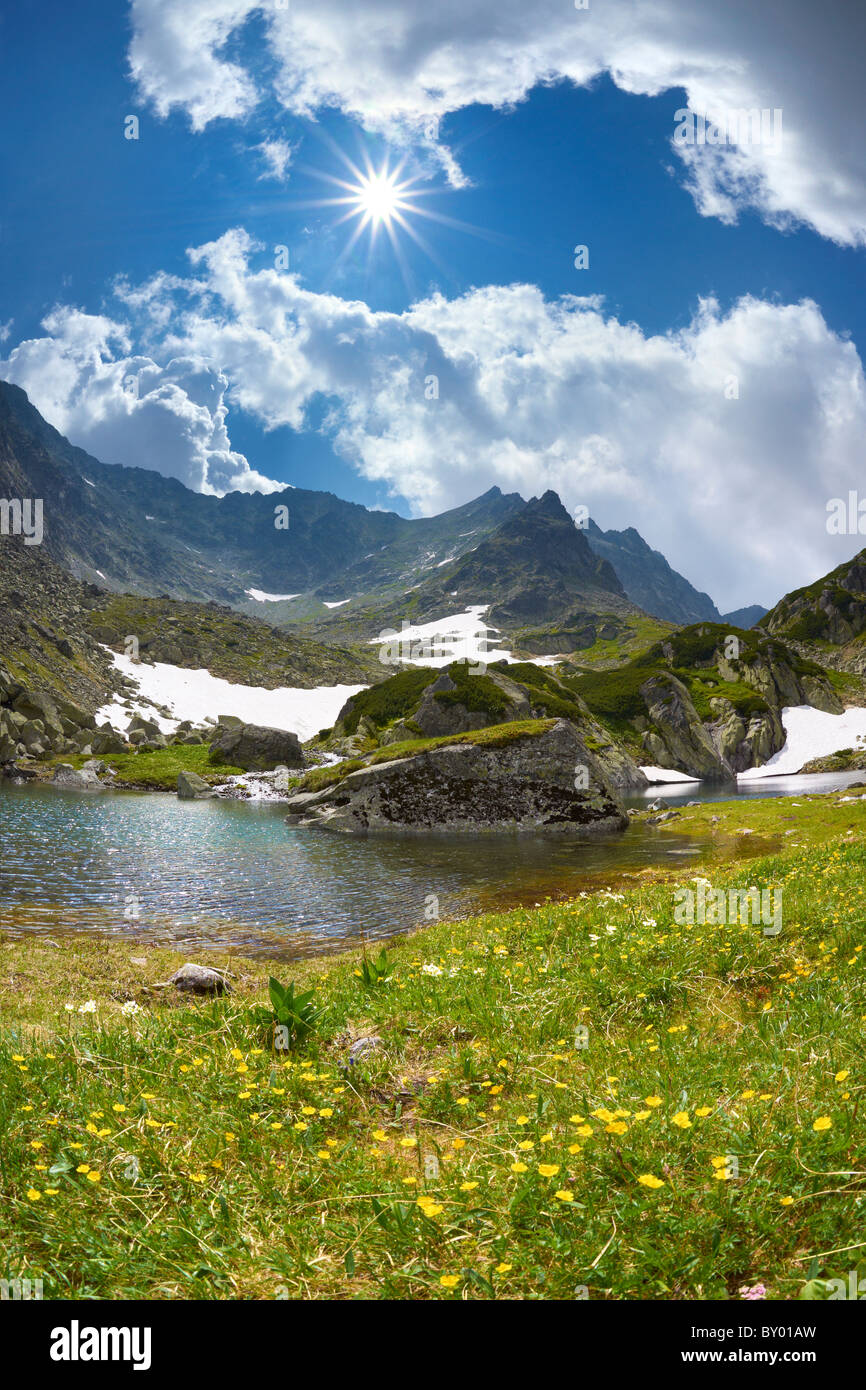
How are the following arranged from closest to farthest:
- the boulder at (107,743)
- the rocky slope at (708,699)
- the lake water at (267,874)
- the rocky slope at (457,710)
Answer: the lake water at (267,874)
the rocky slope at (457,710)
the boulder at (107,743)
the rocky slope at (708,699)

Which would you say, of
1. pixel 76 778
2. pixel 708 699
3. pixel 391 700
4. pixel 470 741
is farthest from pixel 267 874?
pixel 708 699

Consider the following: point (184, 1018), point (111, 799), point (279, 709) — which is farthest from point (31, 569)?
point (184, 1018)

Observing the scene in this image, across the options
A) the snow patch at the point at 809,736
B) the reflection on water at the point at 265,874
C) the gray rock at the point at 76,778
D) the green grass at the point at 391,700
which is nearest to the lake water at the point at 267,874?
the reflection on water at the point at 265,874

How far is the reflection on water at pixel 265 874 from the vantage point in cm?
1978

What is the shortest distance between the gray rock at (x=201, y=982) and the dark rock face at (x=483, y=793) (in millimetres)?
30183

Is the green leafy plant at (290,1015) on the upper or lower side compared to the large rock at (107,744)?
lower

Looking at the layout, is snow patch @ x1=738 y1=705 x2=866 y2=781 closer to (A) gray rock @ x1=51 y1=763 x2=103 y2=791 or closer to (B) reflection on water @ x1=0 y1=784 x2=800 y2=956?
(B) reflection on water @ x1=0 y1=784 x2=800 y2=956

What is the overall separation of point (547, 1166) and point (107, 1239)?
2665 millimetres

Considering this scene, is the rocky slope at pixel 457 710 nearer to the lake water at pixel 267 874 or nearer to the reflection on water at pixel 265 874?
the lake water at pixel 267 874

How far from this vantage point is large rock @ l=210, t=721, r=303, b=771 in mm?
79562

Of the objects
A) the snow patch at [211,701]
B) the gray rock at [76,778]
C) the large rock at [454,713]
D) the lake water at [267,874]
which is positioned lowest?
the lake water at [267,874]

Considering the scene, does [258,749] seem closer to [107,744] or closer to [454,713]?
[107,744]

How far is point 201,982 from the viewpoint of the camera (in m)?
12.8

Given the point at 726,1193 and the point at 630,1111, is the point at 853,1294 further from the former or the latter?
the point at 630,1111
